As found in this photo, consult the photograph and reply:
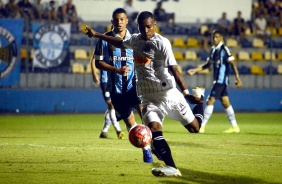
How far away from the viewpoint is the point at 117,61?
13.2m

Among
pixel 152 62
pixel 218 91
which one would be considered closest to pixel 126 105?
pixel 152 62

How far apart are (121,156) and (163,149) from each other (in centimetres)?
279

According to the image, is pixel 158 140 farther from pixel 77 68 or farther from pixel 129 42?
pixel 77 68

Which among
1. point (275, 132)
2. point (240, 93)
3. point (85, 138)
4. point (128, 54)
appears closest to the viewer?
point (128, 54)

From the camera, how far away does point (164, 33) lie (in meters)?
31.2

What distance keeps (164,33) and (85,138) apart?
1476 centimetres

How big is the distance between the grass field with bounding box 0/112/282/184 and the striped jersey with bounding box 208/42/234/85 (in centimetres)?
143

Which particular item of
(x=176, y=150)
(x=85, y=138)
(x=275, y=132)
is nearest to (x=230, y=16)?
(x=275, y=132)

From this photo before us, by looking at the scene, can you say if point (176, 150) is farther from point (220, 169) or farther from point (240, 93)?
point (240, 93)

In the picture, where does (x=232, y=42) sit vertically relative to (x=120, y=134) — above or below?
above

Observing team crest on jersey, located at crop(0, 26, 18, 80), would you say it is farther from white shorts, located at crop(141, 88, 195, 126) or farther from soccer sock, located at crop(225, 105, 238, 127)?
white shorts, located at crop(141, 88, 195, 126)

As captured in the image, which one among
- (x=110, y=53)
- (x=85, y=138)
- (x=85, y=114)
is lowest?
(x=85, y=114)

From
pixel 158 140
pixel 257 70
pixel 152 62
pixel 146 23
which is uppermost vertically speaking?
pixel 146 23

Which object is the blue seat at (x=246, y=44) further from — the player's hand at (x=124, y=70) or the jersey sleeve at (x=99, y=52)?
the player's hand at (x=124, y=70)
